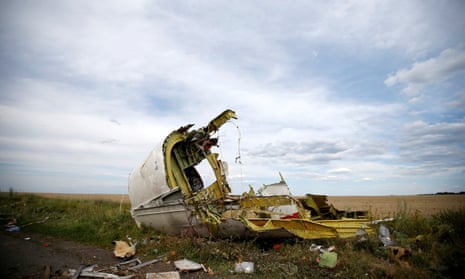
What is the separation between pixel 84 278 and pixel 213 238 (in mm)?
3311

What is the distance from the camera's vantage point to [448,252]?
5910 mm

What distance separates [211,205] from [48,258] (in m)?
4.76

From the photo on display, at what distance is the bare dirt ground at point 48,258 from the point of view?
6.32 m

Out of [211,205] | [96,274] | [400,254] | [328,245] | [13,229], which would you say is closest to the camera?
[400,254]

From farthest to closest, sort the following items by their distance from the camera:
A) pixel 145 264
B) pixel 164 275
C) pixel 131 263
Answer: pixel 131 263
pixel 145 264
pixel 164 275

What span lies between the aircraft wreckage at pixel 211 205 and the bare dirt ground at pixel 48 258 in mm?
1659

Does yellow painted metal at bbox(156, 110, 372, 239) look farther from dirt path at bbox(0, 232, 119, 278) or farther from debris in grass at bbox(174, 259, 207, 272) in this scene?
dirt path at bbox(0, 232, 119, 278)

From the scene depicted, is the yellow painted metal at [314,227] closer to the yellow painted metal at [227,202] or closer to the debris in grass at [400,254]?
the yellow painted metal at [227,202]

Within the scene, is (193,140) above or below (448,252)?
above

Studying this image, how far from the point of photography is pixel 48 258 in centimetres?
752

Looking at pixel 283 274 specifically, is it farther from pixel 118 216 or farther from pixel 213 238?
pixel 118 216

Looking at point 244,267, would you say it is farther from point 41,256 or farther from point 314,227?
point 41,256

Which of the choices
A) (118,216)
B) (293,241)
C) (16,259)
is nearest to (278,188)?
(293,241)

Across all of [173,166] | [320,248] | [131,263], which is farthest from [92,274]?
[320,248]
